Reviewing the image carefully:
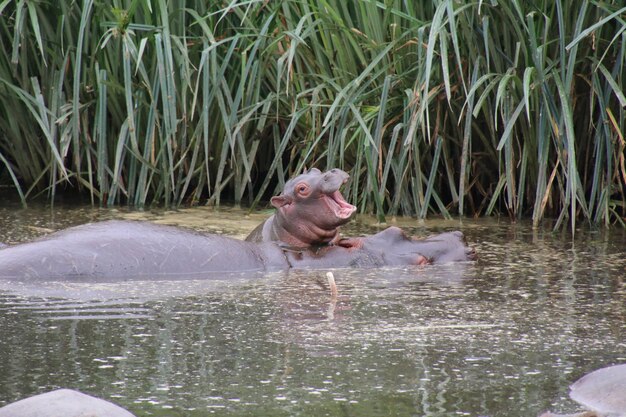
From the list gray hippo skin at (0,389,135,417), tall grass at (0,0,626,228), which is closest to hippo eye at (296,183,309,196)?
tall grass at (0,0,626,228)

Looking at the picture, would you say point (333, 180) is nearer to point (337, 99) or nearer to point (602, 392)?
point (337, 99)

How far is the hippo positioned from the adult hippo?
67 mm

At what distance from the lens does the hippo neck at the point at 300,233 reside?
552 centimetres

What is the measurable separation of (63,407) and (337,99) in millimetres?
3614

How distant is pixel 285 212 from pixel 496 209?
178cm

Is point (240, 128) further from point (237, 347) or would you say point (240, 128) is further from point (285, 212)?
point (237, 347)

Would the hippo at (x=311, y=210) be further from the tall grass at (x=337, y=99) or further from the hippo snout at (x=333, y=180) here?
the tall grass at (x=337, y=99)

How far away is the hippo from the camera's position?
17.9ft

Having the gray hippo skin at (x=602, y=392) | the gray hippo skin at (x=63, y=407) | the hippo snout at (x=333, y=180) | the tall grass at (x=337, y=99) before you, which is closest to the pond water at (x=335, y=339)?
the gray hippo skin at (x=602, y=392)

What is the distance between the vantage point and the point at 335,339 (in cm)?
390

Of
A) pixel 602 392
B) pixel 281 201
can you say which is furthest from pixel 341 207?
pixel 602 392

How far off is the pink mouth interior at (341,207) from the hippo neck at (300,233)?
→ 0.11 meters

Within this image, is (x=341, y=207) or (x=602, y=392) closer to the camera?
(x=602, y=392)

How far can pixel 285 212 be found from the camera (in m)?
5.53
